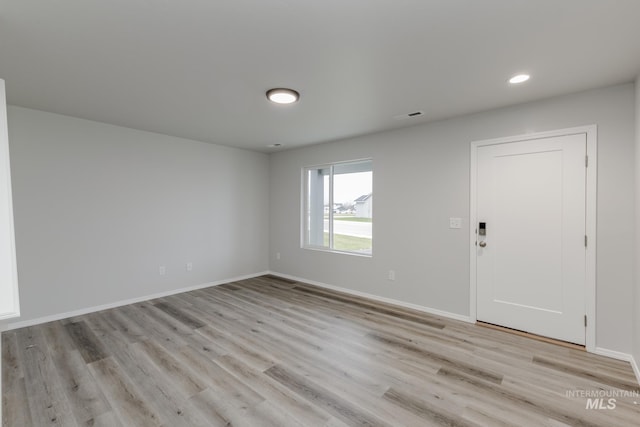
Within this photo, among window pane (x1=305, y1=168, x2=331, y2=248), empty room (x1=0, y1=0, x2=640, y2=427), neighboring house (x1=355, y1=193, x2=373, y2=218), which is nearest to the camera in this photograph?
empty room (x1=0, y1=0, x2=640, y2=427)

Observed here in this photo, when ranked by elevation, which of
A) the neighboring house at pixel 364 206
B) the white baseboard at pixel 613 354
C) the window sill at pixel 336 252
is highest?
the neighboring house at pixel 364 206

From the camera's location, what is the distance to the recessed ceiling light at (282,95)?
8.58 feet

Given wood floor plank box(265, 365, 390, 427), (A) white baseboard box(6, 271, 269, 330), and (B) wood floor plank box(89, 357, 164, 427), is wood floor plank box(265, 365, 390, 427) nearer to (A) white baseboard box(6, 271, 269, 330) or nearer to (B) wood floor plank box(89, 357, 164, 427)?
(B) wood floor plank box(89, 357, 164, 427)

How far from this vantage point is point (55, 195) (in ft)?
10.9

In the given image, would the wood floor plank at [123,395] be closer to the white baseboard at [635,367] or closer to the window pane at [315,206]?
the window pane at [315,206]

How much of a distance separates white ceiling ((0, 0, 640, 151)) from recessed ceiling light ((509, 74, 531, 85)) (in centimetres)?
5

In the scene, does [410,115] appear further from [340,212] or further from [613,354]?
[613,354]

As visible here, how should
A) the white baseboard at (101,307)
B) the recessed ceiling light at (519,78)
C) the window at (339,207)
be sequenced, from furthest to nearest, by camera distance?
the window at (339,207) → the white baseboard at (101,307) → the recessed ceiling light at (519,78)

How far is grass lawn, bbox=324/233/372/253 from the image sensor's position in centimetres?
443

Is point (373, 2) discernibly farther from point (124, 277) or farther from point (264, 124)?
point (124, 277)

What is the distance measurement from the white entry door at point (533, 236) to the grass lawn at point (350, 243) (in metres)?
1.62

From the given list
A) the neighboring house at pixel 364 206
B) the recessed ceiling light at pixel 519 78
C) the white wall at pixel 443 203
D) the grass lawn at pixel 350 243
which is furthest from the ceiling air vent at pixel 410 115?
the grass lawn at pixel 350 243

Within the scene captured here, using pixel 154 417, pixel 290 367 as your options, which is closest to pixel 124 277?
pixel 154 417

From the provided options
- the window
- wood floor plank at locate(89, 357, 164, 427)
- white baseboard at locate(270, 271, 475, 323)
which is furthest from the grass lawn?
wood floor plank at locate(89, 357, 164, 427)
